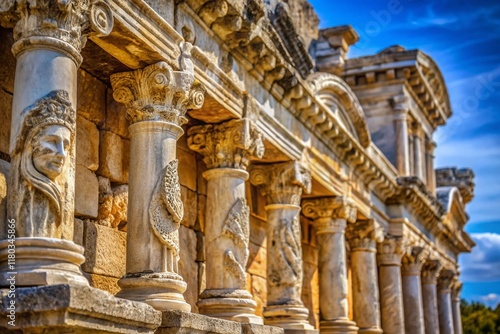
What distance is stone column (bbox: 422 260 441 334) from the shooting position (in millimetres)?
19016

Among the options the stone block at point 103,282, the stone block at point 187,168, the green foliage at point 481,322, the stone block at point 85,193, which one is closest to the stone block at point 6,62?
the stone block at point 85,193

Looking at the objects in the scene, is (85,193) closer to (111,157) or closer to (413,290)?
(111,157)

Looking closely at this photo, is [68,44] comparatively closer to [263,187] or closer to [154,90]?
[154,90]

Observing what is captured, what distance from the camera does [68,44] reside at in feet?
19.6

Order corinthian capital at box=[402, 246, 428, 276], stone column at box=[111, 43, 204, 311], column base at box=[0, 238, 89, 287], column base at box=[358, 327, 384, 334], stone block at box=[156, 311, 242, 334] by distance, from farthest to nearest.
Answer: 1. corinthian capital at box=[402, 246, 428, 276]
2. column base at box=[358, 327, 384, 334]
3. stone column at box=[111, 43, 204, 311]
4. stone block at box=[156, 311, 242, 334]
5. column base at box=[0, 238, 89, 287]

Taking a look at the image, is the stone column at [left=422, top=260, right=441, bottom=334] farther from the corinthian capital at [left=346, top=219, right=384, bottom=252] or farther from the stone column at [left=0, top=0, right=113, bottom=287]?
the stone column at [left=0, top=0, right=113, bottom=287]

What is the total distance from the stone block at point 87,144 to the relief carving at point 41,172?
221cm

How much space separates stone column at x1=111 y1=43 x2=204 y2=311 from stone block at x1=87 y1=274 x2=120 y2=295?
71cm

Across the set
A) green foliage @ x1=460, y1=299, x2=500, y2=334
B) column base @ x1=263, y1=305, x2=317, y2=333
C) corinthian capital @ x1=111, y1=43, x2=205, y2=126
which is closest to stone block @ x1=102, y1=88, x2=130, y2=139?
corinthian capital @ x1=111, y1=43, x2=205, y2=126

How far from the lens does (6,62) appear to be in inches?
278

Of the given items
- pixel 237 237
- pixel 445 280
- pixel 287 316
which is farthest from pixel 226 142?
pixel 445 280

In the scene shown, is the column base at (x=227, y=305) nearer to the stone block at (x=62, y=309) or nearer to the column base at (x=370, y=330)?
the stone block at (x=62, y=309)

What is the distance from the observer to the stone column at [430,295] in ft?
62.4

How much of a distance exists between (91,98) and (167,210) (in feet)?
5.35
